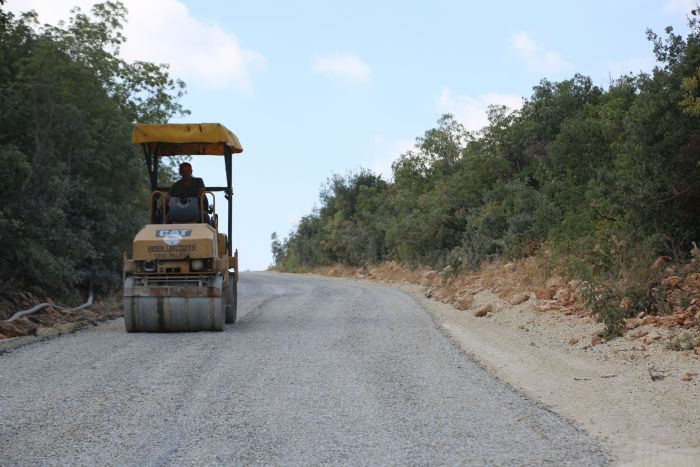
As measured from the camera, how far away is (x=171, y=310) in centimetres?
1358

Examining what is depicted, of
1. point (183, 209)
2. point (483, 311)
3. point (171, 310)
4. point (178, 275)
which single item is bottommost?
point (483, 311)

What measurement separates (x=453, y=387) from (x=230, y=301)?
771cm

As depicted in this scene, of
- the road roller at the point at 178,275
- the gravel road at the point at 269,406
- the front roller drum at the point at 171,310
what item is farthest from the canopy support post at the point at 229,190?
the gravel road at the point at 269,406

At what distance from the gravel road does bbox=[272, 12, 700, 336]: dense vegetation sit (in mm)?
5148

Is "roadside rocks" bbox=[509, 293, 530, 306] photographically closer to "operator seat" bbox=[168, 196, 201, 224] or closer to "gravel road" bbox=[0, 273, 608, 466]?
"gravel road" bbox=[0, 273, 608, 466]

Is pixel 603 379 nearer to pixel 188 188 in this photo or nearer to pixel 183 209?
pixel 183 209

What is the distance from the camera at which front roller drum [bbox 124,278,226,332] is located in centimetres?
1356

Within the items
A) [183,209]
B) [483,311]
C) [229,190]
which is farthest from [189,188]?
[483,311]

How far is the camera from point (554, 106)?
26734 mm

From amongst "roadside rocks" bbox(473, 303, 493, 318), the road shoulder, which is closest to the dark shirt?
the road shoulder

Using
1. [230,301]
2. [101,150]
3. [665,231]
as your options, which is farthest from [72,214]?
[665,231]

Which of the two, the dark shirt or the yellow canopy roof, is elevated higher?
the yellow canopy roof

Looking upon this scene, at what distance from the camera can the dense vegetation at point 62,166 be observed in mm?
17578

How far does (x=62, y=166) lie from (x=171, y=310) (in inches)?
290
